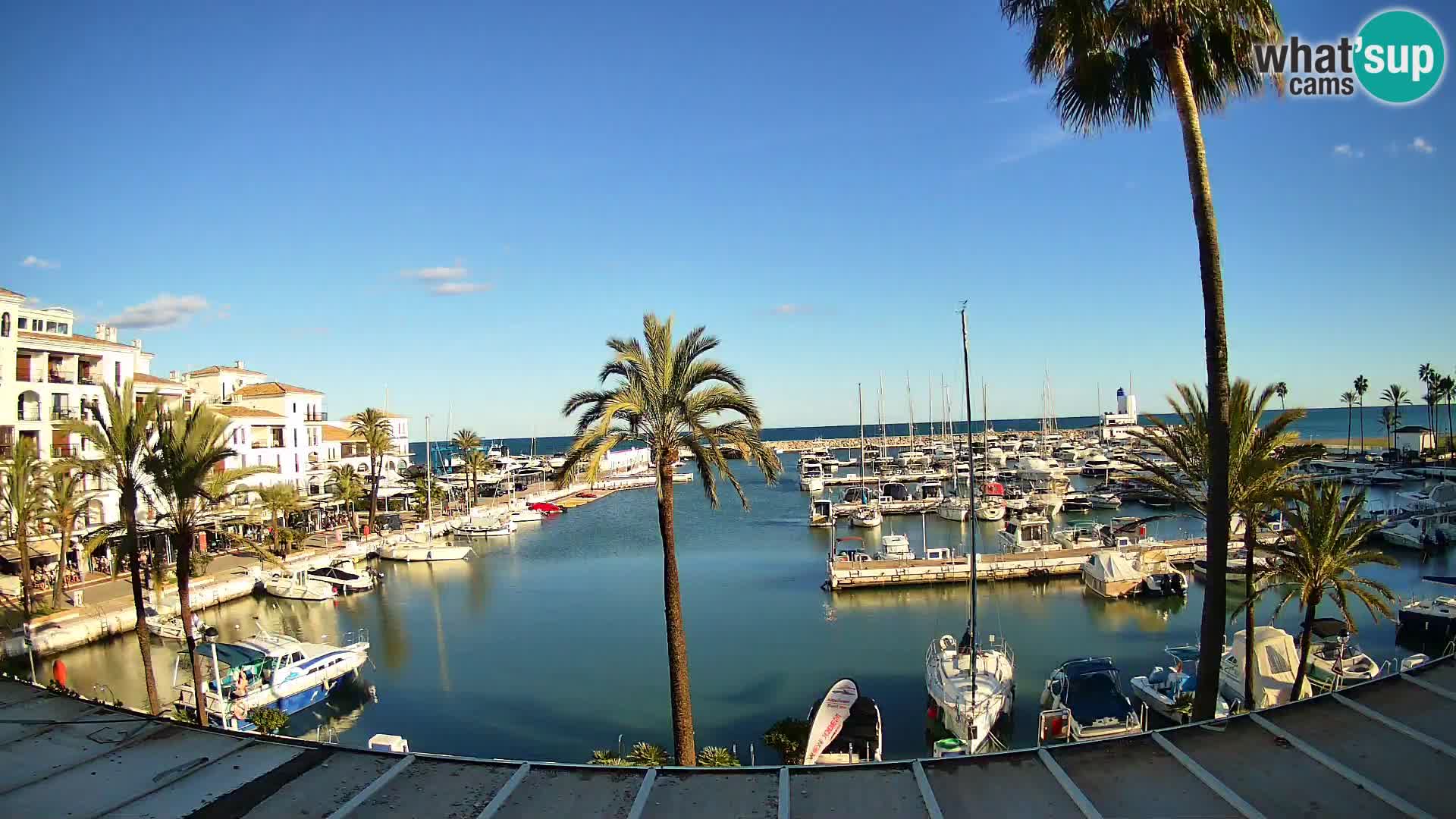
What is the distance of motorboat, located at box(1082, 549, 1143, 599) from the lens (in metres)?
36.5

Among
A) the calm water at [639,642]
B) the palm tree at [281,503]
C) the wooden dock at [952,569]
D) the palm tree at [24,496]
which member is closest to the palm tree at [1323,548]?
the calm water at [639,642]

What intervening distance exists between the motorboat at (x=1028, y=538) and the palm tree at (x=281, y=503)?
41.5 metres

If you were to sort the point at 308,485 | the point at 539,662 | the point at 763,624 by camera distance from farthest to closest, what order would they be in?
the point at 308,485
the point at 763,624
the point at 539,662

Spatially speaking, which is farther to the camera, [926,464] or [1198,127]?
[926,464]

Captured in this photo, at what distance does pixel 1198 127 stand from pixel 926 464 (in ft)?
281

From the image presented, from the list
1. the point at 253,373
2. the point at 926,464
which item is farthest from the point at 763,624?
the point at 926,464

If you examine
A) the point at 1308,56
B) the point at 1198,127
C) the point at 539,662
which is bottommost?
the point at 539,662

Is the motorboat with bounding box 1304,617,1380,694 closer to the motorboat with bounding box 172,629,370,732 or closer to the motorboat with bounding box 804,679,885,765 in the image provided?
the motorboat with bounding box 804,679,885,765

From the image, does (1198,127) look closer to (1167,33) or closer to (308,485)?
(1167,33)

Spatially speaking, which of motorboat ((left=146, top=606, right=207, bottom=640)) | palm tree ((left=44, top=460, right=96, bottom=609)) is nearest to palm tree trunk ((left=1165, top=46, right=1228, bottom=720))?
motorboat ((left=146, top=606, right=207, bottom=640))

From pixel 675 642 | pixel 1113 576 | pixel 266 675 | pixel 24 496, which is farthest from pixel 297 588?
pixel 1113 576

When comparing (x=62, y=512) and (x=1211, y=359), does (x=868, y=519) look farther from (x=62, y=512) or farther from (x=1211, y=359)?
(x=1211, y=359)

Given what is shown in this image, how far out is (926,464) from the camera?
306 ft

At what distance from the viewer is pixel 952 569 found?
1615 inches
